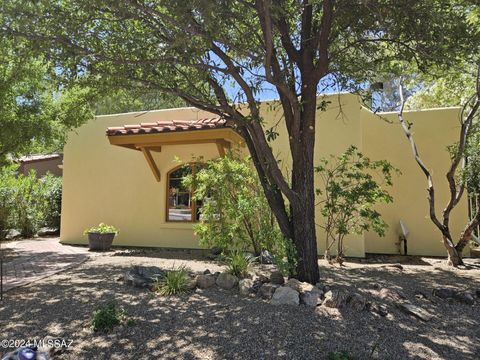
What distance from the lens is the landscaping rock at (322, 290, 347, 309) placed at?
Result: 17.2 feet

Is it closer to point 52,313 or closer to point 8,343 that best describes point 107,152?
point 52,313

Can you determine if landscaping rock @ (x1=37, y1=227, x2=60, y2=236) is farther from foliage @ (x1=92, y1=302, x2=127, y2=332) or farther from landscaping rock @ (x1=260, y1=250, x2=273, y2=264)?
foliage @ (x1=92, y1=302, x2=127, y2=332)

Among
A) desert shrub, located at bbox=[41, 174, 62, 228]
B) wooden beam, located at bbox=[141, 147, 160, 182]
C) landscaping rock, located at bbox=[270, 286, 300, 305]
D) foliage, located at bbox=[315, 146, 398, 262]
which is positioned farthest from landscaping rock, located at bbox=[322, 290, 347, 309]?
desert shrub, located at bbox=[41, 174, 62, 228]

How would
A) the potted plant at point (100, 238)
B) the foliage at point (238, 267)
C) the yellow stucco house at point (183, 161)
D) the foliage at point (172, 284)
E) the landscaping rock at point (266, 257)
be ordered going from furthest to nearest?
the potted plant at point (100, 238) < the yellow stucco house at point (183, 161) < the landscaping rock at point (266, 257) < the foliage at point (238, 267) < the foliage at point (172, 284)

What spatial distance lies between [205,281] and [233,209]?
2374 millimetres

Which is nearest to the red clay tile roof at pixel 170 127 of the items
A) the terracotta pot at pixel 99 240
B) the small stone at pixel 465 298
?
the terracotta pot at pixel 99 240

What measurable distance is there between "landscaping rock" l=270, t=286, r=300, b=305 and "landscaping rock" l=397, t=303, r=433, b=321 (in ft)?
4.46

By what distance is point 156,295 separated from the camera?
5.85 metres

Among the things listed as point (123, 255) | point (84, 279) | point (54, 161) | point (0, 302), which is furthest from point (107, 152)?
point (54, 161)

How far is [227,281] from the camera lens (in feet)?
20.6

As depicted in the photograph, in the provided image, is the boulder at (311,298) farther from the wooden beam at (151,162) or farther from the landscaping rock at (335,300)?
the wooden beam at (151,162)

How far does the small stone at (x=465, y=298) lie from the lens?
5797mm

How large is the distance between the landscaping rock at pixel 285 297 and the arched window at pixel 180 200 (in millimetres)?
6395

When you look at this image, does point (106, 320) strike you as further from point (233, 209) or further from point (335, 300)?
point (233, 209)
